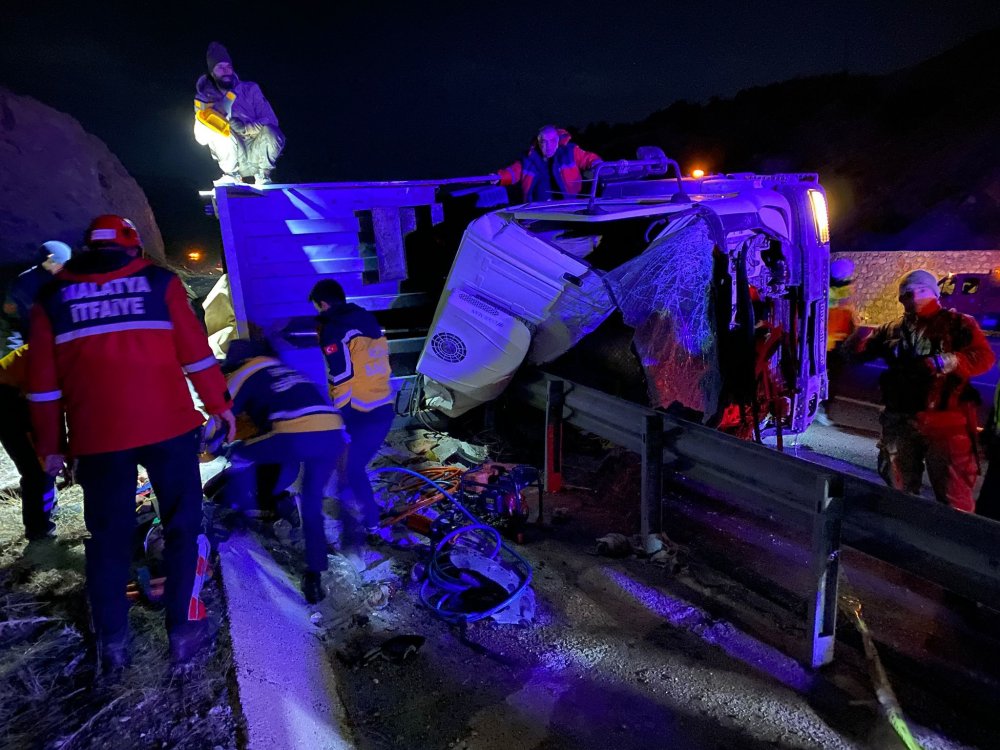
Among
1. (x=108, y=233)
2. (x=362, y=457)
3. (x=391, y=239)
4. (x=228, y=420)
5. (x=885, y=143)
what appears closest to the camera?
(x=108, y=233)

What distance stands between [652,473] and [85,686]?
315 centimetres

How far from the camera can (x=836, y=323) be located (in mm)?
7688

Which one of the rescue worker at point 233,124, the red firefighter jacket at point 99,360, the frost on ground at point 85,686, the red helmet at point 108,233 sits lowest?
the frost on ground at point 85,686

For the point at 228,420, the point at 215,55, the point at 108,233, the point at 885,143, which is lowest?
the point at 228,420

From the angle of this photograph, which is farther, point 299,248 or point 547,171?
point 547,171

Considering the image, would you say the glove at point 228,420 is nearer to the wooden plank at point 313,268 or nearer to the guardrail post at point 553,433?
the guardrail post at point 553,433

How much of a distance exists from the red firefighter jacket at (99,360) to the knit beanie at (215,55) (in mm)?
4742

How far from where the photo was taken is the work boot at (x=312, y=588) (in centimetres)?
353

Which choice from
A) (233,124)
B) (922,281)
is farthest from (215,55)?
(922,281)

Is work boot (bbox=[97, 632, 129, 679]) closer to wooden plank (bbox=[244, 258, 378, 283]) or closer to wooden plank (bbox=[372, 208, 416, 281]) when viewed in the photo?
wooden plank (bbox=[244, 258, 378, 283])

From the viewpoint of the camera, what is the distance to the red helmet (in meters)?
2.70

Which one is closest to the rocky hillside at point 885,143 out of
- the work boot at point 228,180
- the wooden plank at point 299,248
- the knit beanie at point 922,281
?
the knit beanie at point 922,281

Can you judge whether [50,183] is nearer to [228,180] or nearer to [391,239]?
[228,180]

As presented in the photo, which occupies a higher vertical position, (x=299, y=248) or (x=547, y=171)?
(x=547, y=171)
